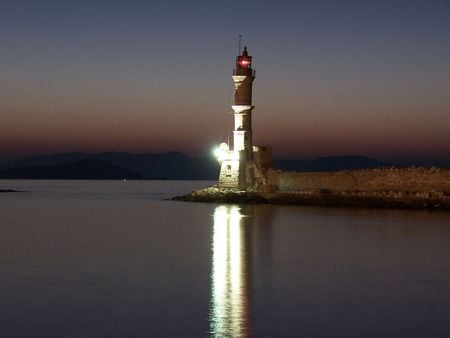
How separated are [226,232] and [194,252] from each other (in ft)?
20.0

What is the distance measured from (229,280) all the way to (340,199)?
2609 centimetres

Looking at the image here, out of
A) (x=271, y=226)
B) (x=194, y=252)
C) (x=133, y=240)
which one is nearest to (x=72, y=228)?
(x=133, y=240)

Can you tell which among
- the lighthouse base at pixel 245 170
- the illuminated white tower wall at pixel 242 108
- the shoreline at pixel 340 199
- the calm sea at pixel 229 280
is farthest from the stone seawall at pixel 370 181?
the calm sea at pixel 229 280

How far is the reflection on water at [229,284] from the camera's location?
36.7ft

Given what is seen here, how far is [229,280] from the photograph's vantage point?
15781 millimetres

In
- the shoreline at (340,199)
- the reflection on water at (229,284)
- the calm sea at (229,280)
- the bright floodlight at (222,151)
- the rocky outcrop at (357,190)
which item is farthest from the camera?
the bright floodlight at (222,151)

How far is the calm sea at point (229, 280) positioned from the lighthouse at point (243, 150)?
1255cm

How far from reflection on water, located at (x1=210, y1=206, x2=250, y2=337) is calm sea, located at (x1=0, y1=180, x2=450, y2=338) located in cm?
3

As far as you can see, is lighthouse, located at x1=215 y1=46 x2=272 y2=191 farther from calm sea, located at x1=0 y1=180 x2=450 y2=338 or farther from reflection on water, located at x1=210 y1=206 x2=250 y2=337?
reflection on water, located at x1=210 y1=206 x2=250 y2=337

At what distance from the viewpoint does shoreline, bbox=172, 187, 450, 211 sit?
3811 centimetres

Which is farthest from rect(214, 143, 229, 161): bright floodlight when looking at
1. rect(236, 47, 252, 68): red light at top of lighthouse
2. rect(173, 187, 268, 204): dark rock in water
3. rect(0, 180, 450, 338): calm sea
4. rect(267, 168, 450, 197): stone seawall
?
rect(0, 180, 450, 338): calm sea

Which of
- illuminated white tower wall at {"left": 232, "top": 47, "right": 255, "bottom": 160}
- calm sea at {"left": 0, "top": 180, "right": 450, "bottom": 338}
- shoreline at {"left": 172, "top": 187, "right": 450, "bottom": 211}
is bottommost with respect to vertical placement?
calm sea at {"left": 0, "top": 180, "right": 450, "bottom": 338}

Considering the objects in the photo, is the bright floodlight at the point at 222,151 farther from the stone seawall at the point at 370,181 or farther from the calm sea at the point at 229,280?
the calm sea at the point at 229,280

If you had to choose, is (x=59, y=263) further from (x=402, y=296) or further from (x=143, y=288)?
(x=402, y=296)
